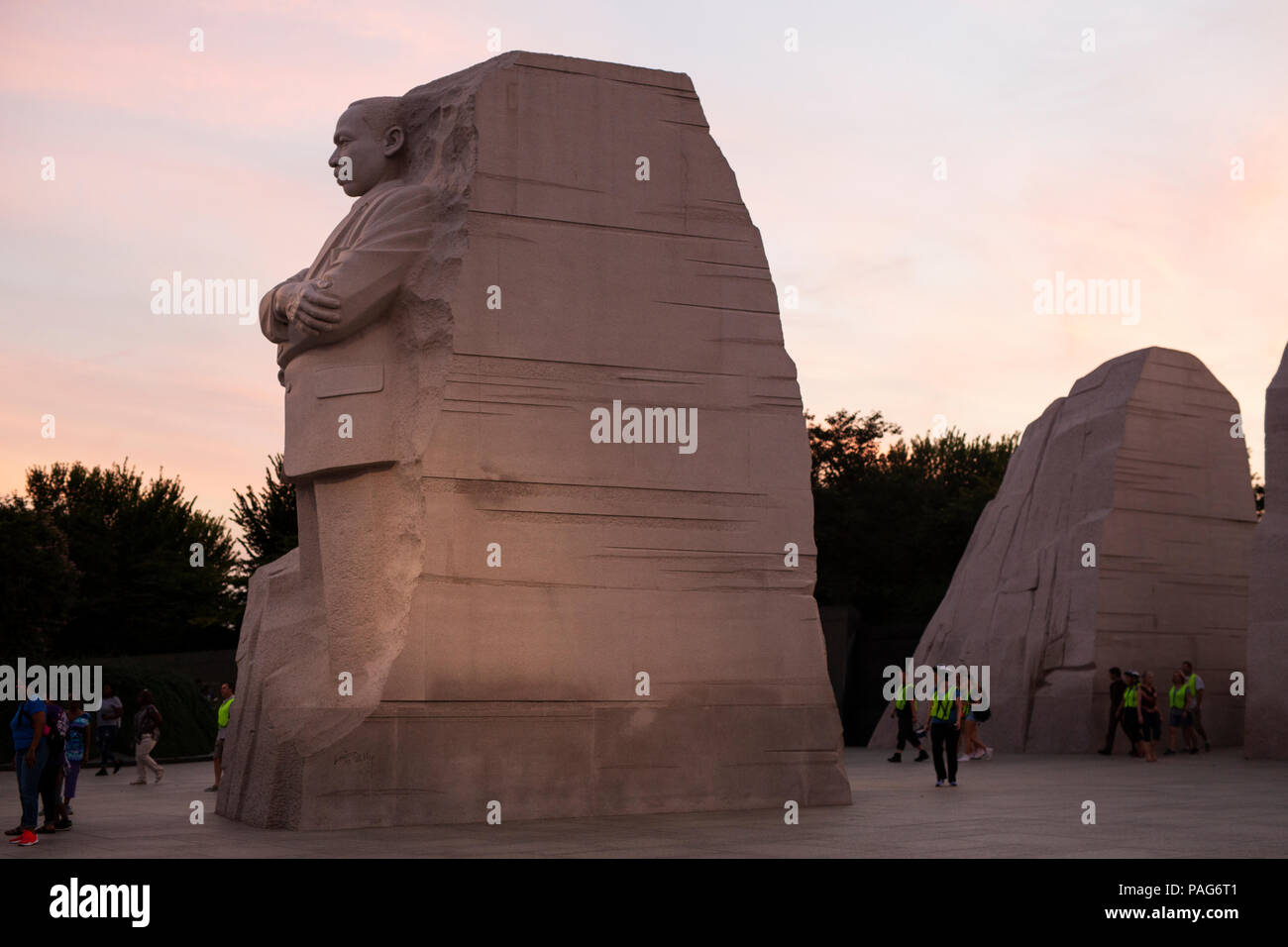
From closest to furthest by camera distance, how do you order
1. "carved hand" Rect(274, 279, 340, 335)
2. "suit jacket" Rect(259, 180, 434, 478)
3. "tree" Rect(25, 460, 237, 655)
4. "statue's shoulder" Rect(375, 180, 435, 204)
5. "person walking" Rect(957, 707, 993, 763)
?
"carved hand" Rect(274, 279, 340, 335) → "suit jacket" Rect(259, 180, 434, 478) → "statue's shoulder" Rect(375, 180, 435, 204) → "person walking" Rect(957, 707, 993, 763) → "tree" Rect(25, 460, 237, 655)

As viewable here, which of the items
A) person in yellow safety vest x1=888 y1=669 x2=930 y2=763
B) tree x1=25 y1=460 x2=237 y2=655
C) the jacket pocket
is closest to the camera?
the jacket pocket

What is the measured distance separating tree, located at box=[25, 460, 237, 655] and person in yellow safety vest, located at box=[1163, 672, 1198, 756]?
3941 centimetres

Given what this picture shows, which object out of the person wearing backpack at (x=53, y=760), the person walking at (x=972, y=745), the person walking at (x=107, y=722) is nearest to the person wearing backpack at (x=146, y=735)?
the person walking at (x=107, y=722)

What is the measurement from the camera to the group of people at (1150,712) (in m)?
22.0

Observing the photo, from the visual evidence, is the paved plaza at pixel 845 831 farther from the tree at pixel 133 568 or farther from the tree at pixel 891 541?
the tree at pixel 133 568

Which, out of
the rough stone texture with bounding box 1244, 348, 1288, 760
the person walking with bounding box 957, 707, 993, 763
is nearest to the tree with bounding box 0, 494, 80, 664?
the person walking with bounding box 957, 707, 993, 763

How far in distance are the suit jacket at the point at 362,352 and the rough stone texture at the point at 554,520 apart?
0.13ft

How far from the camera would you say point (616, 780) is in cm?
1295

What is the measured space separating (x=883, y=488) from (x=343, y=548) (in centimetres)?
4168

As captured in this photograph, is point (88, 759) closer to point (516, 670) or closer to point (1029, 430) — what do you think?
point (516, 670)

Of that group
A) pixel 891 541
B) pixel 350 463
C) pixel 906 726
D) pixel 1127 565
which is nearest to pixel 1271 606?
pixel 1127 565

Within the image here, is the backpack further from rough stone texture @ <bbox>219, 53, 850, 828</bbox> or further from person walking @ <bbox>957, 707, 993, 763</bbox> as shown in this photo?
person walking @ <bbox>957, 707, 993, 763</bbox>

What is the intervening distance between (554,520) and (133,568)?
4755 cm

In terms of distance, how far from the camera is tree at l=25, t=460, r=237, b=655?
55.7 m
